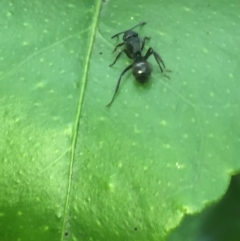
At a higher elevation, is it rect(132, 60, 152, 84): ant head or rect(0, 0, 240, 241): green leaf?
rect(132, 60, 152, 84): ant head

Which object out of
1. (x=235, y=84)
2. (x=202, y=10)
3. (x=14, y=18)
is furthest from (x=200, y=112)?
(x=14, y=18)

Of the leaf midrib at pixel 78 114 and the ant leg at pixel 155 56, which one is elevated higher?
the ant leg at pixel 155 56

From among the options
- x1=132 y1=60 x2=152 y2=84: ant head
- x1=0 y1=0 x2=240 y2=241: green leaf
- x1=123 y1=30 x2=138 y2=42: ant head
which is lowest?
x1=0 y1=0 x2=240 y2=241: green leaf

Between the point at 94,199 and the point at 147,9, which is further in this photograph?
the point at 147,9

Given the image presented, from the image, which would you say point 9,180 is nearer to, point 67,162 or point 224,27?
point 67,162

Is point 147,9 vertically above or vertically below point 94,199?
above

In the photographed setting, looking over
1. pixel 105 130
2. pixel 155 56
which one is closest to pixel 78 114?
pixel 105 130

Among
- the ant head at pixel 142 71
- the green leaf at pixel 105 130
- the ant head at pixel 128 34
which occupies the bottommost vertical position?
the green leaf at pixel 105 130
